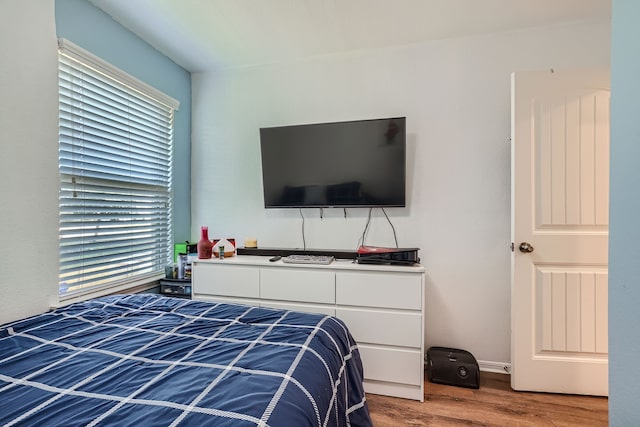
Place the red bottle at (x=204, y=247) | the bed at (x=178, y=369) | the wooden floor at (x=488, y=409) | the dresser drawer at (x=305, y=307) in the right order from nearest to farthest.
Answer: the bed at (x=178, y=369) → the wooden floor at (x=488, y=409) → the dresser drawer at (x=305, y=307) → the red bottle at (x=204, y=247)

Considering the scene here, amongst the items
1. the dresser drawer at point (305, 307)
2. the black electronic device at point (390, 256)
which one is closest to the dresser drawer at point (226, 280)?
the dresser drawer at point (305, 307)

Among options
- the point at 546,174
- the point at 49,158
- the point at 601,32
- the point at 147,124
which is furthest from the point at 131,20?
the point at 601,32

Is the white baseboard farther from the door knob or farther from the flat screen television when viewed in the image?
the flat screen television

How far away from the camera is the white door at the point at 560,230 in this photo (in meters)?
1.86

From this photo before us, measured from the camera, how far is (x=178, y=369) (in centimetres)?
92

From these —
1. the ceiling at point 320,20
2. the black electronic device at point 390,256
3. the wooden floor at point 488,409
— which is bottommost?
the wooden floor at point 488,409

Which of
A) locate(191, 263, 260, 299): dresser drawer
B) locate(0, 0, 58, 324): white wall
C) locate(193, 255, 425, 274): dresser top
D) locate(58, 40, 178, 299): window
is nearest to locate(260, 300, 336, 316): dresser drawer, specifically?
locate(191, 263, 260, 299): dresser drawer

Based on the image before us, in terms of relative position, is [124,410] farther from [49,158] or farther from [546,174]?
[546,174]

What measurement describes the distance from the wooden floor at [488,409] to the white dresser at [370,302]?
0.11 metres

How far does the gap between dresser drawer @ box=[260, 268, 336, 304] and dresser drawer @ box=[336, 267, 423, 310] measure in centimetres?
7

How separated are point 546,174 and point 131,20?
307 cm

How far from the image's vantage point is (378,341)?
1944 mm

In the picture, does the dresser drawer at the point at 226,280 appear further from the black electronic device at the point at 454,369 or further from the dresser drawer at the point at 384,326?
the black electronic device at the point at 454,369

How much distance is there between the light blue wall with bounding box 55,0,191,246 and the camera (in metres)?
1.83
